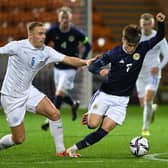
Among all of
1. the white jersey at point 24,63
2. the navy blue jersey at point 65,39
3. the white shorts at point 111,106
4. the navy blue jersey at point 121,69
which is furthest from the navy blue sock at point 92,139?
the navy blue jersey at point 65,39

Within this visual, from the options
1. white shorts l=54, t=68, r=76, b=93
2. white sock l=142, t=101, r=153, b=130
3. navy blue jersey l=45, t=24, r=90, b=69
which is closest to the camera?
white sock l=142, t=101, r=153, b=130

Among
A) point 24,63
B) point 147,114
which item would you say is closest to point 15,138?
point 24,63

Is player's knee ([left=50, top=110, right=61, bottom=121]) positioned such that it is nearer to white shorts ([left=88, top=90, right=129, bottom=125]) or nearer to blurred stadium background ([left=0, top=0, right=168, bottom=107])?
white shorts ([left=88, top=90, right=129, bottom=125])

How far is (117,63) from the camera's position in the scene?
10250 millimetres

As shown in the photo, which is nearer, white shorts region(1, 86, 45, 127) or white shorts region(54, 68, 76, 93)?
white shorts region(1, 86, 45, 127)

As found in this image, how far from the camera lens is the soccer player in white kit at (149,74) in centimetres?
1385

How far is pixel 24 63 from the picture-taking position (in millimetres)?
10172

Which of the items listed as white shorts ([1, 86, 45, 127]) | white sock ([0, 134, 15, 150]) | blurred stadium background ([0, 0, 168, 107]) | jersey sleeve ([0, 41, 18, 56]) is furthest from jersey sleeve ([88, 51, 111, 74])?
blurred stadium background ([0, 0, 168, 107])

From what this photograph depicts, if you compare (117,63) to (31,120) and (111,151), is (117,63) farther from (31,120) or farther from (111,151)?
(31,120)

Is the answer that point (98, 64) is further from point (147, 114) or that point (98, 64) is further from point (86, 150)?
point (147, 114)

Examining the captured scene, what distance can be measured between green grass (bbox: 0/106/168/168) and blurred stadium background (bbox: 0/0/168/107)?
5314 millimetres

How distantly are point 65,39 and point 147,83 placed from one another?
8.04 feet

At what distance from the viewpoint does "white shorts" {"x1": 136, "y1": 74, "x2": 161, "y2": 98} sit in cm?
1413

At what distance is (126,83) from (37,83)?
12.4 meters
